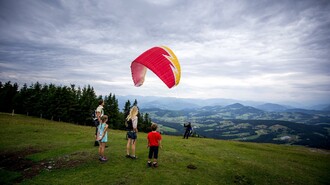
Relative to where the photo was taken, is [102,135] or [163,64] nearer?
[102,135]

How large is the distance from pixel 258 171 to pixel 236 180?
3.48 m

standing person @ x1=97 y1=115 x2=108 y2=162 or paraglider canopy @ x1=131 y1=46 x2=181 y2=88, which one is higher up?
paraglider canopy @ x1=131 y1=46 x2=181 y2=88

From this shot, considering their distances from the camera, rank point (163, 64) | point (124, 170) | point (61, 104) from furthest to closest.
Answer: point (61, 104) < point (163, 64) < point (124, 170)

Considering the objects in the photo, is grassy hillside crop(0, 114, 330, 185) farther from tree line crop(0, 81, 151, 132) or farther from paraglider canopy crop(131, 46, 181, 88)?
tree line crop(0, 81, 151, 132)

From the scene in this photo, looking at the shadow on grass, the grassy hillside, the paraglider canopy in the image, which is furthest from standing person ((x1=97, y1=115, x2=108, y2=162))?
the paraglider canopy

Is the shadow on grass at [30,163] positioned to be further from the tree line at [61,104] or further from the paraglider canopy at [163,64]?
the tree line at [61,104]

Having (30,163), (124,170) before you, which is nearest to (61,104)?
(30,163)

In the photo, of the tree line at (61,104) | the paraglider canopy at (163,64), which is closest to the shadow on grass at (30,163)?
the paraglider canopy at (163,64)

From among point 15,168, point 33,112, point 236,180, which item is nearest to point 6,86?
point 33,112

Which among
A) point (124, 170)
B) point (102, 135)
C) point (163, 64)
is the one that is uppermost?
point (163, 64)

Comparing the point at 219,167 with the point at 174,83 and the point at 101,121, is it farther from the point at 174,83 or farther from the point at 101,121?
the point at 101,121

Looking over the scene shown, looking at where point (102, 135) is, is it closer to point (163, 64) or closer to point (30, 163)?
point (30, 163)

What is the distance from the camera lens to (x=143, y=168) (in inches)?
482

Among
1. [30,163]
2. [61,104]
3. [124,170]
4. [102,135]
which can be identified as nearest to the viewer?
[124,170]
